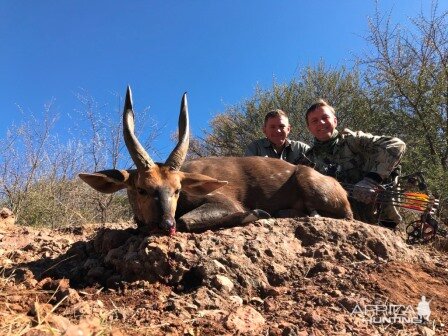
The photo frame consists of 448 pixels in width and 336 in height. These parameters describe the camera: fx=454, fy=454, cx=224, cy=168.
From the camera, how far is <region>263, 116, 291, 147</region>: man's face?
7.16m

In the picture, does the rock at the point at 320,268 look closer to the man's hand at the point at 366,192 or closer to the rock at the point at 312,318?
the rock at the point at 312,318

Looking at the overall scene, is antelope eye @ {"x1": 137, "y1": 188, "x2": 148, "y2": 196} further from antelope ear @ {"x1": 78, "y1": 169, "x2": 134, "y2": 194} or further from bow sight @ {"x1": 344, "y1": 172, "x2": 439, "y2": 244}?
bow sight @ {"x1": 344, "y1": 172, "x2": 439, "y2": 244}

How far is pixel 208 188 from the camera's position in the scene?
4.85 meters

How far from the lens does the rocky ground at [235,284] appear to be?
7.68 feet

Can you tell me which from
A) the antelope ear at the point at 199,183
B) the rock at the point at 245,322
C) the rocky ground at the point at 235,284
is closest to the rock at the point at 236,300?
the rocky ground at the point at 235,284

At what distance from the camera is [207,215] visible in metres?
4.50

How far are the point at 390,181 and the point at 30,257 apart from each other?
4478mm

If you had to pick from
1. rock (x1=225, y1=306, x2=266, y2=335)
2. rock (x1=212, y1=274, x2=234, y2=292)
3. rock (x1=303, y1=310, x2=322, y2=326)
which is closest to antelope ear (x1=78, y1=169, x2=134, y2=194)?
rock (x1=212, y1=274, x2=234, y2=292)

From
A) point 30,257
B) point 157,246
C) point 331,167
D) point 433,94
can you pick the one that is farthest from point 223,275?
point 433,94

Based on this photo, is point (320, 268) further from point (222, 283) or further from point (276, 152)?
point (276, 152)

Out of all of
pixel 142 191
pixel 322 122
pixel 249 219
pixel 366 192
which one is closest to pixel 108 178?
pixel 142 191

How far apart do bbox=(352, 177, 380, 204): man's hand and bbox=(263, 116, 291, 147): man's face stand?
1956mm

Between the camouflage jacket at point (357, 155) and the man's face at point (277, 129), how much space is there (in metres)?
0.59

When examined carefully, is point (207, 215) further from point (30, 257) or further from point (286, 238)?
point (30, 257)
